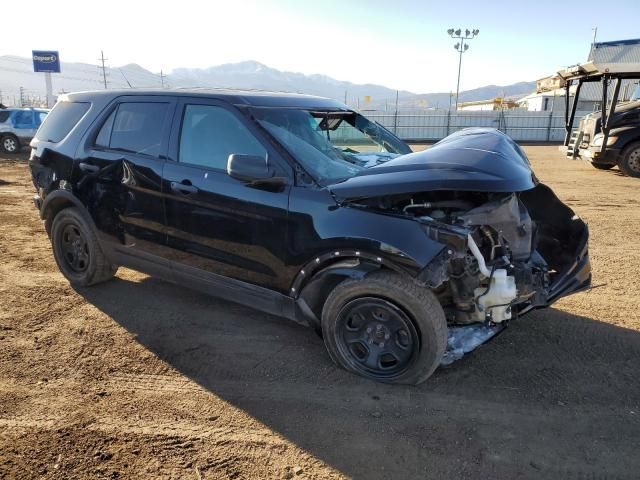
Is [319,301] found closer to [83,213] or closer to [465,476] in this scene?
[465,476]

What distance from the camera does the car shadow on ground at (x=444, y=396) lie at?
2.45m

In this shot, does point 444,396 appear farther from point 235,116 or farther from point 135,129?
point 135,129

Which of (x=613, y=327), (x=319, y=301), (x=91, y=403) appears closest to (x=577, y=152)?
(x=613, y=327)

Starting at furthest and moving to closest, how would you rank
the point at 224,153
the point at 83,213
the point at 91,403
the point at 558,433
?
1. the point at 83,213
2. the point at 224,153
3. the point at 91,403
4. the point at 558,433

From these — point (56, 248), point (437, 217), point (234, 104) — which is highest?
point (234, 104)

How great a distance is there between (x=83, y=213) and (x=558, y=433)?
4.14 m

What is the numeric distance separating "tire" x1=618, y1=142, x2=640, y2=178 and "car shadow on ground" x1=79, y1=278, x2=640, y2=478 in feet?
31.7

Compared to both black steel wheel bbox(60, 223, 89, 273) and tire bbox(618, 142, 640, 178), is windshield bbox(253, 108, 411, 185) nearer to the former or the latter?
black steel wheel bbox(60, 223, 89, 273)

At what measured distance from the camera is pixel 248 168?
3020 millimetres

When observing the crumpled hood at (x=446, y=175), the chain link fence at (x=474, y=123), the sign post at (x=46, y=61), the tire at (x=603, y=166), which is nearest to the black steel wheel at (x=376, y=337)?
the crumpled hood at (x=446, y=175)

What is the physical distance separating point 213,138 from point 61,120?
205 centimetres

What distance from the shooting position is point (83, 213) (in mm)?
4281

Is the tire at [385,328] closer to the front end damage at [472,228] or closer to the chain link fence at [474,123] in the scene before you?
the front end damage at [472,228]

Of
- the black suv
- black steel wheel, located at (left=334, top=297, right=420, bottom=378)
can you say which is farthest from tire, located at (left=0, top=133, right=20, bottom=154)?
black steel wheel, located at (left=334, top=297, right=420, bottom=378)
